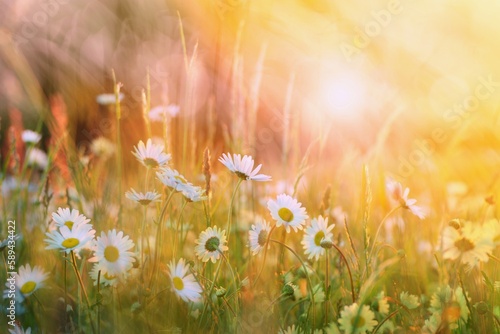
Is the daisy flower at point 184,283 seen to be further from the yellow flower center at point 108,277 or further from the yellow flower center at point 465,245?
the yellow flower center at point 465,245

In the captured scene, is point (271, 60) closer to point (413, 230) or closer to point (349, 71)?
point (349, 71)

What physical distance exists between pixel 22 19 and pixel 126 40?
55cm

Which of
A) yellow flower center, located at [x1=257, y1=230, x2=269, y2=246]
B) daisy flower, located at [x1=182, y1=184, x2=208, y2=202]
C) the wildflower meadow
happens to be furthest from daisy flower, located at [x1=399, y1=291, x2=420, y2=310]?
daisy flower, located at [x1=182, y1=184, x2=208, y2=202]

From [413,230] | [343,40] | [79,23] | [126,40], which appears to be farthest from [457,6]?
[79,23]

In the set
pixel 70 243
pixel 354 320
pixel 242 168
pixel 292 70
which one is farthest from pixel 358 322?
pixel 292 70

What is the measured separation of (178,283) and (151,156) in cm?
23

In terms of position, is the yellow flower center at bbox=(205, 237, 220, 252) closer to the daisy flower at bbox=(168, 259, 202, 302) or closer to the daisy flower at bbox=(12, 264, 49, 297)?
the daisy flower at bbox=(168, 259, 202, 302)

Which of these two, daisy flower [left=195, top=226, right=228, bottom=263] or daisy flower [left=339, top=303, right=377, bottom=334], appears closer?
daisy flower [left=339, top=303, right=377, bottom=334]

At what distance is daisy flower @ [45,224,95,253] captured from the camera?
0.75 meters

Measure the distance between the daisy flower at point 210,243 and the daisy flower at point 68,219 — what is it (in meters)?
0.16

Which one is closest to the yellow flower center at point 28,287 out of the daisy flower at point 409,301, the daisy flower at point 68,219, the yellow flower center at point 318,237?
the daisy flower at point 68,219

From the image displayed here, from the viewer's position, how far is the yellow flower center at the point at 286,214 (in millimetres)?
886

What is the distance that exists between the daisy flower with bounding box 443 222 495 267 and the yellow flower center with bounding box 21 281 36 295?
1.93 ft

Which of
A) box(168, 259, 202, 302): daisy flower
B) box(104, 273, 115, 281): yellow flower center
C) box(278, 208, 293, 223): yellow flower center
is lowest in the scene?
box(168, 259, 202, 302): daisy flower
